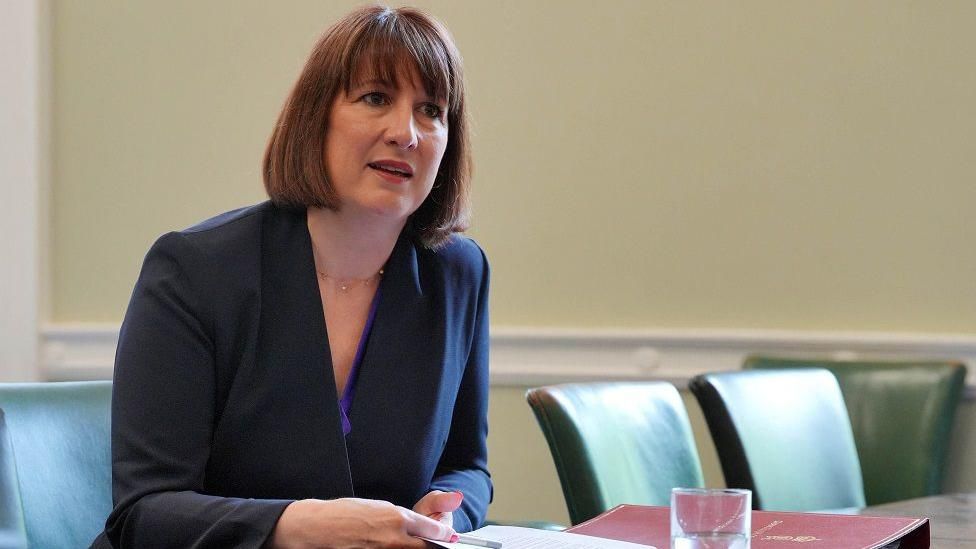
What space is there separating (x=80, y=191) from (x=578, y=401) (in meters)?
2.42

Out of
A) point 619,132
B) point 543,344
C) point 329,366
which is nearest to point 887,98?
point 619,132

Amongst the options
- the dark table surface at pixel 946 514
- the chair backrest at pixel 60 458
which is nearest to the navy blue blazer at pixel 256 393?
the chair backrest at pixel 60 458

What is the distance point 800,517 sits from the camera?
1428 mm

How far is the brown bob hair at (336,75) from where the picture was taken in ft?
5.81

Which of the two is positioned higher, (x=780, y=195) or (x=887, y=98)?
(x=887, y=98)

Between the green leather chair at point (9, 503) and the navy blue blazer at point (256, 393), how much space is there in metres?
0.11

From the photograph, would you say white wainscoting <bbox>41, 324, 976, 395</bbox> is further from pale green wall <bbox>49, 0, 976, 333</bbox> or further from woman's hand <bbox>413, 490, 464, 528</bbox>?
woman's hand <bbox>413, 490, 464, 528</bbox>

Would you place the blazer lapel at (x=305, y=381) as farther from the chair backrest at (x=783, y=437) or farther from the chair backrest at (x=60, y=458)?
the chair backrest at (x=783, y=437)

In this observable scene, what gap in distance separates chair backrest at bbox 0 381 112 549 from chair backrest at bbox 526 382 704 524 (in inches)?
26.0

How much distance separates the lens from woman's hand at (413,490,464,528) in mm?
1579

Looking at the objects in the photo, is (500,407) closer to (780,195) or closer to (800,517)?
(780,195)

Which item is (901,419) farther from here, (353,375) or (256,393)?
(256,393)

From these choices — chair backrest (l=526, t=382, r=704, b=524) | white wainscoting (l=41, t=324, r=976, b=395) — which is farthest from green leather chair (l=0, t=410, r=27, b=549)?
white wainscoting (l=41, t=324, r=976, b=395)

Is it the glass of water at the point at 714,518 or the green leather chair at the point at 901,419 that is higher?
the glass of water at the point at 714,518
